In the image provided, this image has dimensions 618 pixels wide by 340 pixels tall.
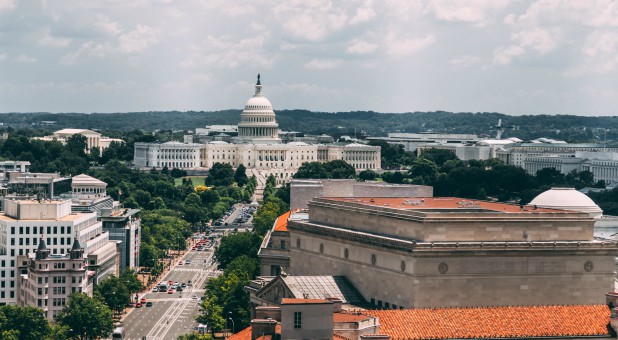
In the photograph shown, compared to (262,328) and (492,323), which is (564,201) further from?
(262,328)

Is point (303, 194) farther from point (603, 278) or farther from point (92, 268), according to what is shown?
point (603, 278)

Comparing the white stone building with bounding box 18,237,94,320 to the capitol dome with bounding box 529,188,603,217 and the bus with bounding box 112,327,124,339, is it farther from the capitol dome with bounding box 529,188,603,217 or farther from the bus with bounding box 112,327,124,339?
the capitol dome with bounding box 529,188,603,217

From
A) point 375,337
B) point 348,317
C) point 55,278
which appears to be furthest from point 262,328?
point 55,278

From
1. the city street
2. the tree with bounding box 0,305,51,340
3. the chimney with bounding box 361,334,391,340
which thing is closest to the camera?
the chimney with bounding box 361,334,391,340

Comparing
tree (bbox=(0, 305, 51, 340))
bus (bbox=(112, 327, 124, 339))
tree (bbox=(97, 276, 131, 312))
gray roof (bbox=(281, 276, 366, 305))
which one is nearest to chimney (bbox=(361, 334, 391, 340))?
gray roof (bbox=(281, 276, 366, 305))

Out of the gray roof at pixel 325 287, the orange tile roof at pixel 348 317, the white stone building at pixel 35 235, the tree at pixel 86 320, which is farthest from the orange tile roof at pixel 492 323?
the white stone building at pixel 35 235

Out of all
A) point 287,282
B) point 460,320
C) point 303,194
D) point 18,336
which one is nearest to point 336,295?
point 287,282
